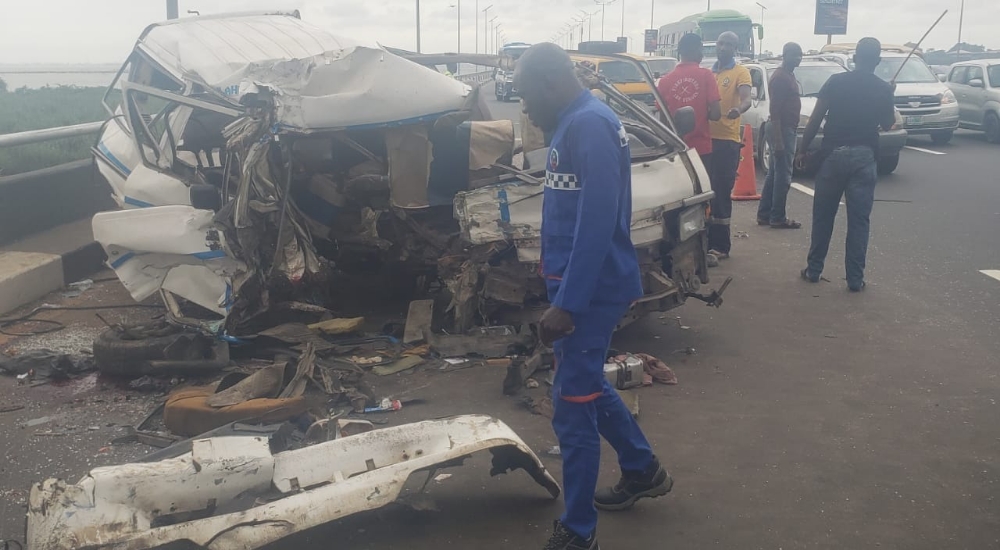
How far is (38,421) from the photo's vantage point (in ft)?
15.8

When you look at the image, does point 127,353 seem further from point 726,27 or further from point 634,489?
point 726,27

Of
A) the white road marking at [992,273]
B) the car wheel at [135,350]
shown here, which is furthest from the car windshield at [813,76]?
the car wheel at [135,350]

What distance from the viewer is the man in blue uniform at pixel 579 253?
312 cm

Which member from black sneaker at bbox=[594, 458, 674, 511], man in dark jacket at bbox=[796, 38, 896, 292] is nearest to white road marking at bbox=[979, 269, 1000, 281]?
man in dark jacket at bbox=[796, 38, 896, 292]

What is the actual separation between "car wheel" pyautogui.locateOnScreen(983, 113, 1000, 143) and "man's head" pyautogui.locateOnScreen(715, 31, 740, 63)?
1223 cm

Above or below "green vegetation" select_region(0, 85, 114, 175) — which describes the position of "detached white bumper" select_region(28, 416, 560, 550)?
below

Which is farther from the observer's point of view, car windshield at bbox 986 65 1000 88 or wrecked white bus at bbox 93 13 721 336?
car windshield at bbox 986 65 1000 88

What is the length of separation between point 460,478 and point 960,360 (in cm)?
344

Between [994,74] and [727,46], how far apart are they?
43.6ft

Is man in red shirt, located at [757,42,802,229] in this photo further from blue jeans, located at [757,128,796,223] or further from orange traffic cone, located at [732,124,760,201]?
orange traffic cone, located at [732,124,760,201]

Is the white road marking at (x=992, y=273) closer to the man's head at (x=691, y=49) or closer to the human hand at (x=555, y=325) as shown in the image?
the man's head at (x=691, y=49)

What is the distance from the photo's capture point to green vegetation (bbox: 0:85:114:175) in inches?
359

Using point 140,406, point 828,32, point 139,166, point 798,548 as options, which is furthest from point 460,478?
point 828,32

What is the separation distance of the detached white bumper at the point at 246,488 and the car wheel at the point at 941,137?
16168 millimetres
